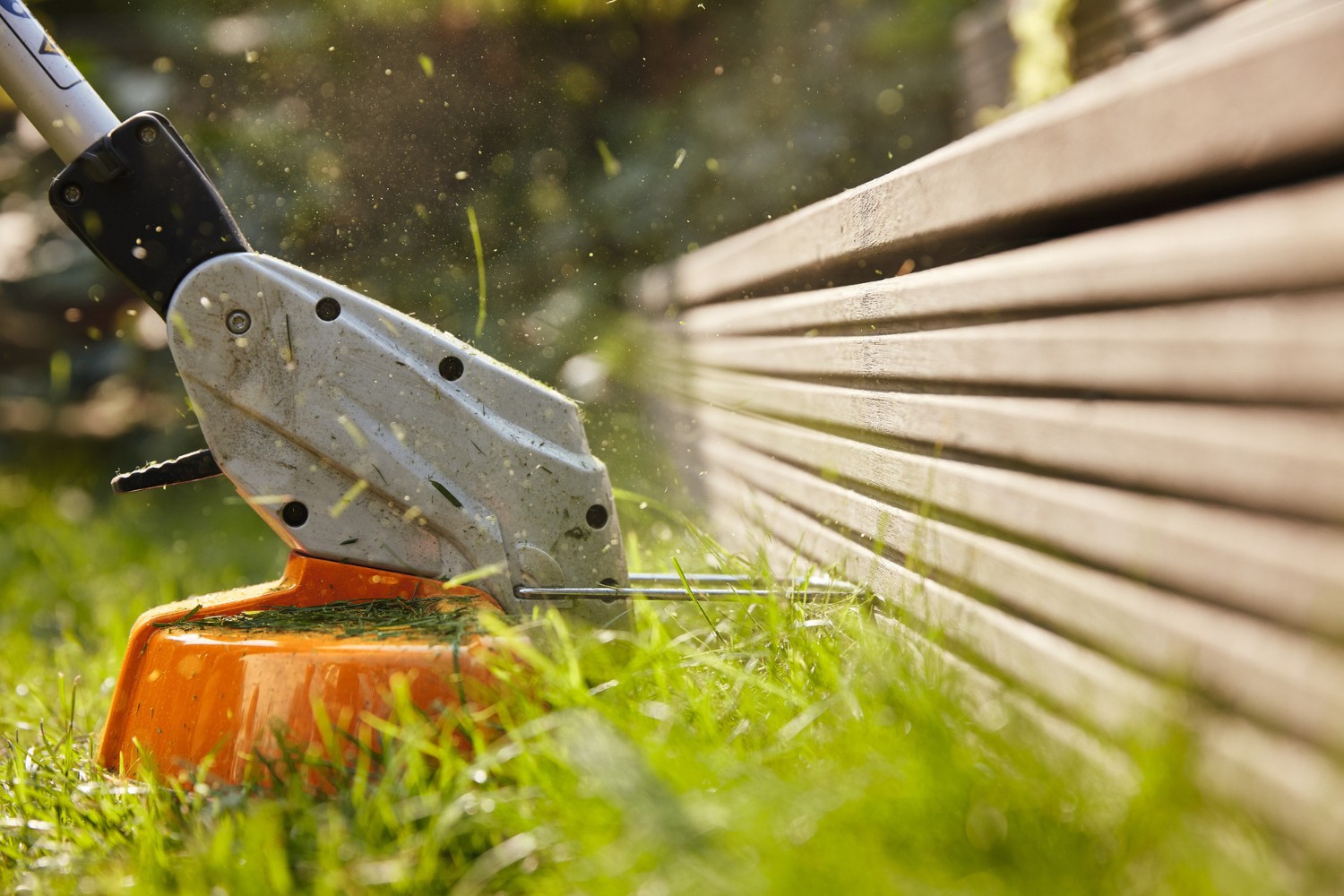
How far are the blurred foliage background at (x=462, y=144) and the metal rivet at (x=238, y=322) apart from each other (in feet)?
8.64

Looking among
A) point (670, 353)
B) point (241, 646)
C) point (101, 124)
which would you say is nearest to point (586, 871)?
point (241, 646)

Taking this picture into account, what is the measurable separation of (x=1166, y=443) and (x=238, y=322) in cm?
131

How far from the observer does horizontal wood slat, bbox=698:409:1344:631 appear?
0.73 metres

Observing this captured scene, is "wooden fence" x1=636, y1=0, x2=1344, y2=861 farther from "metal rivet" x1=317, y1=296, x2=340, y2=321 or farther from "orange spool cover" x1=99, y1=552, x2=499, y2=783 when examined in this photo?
"metal rivet" x1=317, y1=296, x2=340, y2=321

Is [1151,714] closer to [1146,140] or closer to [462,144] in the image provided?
[1146,140]

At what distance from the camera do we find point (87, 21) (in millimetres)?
5398

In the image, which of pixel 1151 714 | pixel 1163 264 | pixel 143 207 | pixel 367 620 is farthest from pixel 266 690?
pixel 1163 264

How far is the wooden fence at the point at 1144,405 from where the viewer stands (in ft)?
2.37

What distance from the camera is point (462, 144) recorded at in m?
4.95

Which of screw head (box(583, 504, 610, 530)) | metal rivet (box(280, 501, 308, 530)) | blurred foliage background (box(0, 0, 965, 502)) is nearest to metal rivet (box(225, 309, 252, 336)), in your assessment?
metal rivet (box(280, 501, 308, 530))

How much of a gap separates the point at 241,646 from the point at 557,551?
19.6 inches

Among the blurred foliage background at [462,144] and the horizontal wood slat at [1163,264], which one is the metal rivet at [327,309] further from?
the blurred foliage background at [462,144]

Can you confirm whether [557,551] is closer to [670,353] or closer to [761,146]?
[670,353]

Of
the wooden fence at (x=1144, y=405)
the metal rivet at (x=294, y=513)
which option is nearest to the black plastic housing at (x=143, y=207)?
the metal rivet at (x=294, y=513)
